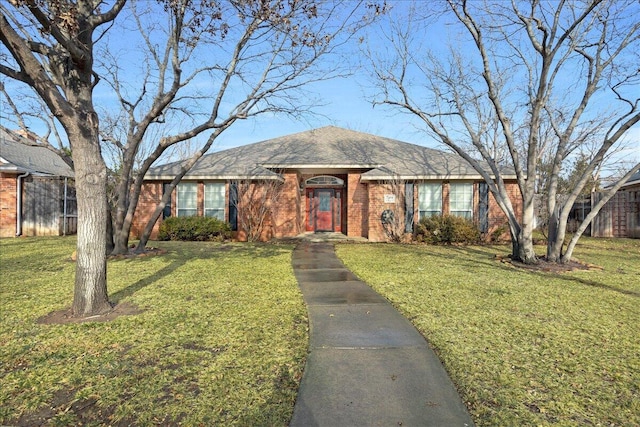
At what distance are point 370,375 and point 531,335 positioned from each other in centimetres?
220

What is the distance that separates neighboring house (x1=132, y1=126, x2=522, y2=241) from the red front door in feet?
3.50

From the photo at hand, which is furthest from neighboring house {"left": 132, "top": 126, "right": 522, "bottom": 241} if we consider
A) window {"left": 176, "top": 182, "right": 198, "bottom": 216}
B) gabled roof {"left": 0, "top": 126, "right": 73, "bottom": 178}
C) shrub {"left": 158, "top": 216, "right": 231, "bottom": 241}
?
gabled roof {"left": 0, "top": 126, "right": 73, "bottom": 178}

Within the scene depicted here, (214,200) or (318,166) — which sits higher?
(318,166)

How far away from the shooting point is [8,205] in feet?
54.3

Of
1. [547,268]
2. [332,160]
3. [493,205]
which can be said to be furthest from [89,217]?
[493,205]

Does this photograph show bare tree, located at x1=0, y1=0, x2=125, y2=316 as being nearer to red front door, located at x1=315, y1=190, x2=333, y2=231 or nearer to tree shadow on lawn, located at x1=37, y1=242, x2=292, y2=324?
tree shadow on lawn, located at x1=37, y1=242, x2=292, y2=324

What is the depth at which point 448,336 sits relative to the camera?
14.1 feet

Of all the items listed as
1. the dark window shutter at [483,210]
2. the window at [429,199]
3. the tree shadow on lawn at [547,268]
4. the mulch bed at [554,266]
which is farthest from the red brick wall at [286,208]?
the mulch bed at [554,266]

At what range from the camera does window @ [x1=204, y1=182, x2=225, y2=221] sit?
16.9m

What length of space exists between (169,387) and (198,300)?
2.89 meters

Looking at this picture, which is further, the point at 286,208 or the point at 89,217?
the point at 286,208

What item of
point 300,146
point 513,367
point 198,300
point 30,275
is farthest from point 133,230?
point 513,367

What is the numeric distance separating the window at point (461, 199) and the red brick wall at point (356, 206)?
3476 millimetres

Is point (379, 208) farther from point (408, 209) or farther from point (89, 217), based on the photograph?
point (89, 217)
